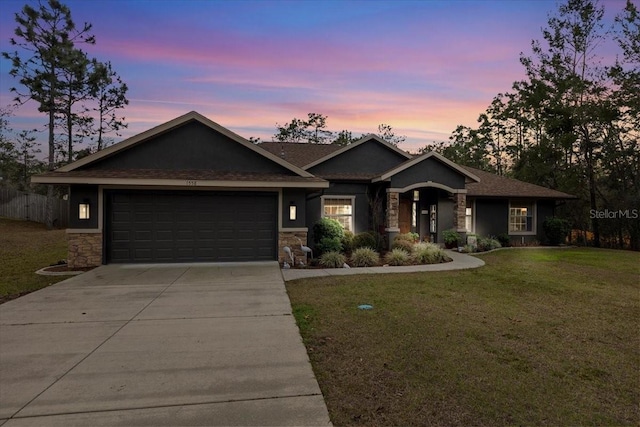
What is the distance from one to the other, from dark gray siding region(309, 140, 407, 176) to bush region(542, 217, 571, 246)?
859cm

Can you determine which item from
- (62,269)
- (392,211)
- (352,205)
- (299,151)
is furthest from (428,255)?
(62,269)

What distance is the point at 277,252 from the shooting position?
11766 mm

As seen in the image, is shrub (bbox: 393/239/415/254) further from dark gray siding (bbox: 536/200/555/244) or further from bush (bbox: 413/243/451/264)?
dark gray siding (bbox: 536/200/555/244)

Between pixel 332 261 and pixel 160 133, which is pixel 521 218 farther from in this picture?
pixel 160 133

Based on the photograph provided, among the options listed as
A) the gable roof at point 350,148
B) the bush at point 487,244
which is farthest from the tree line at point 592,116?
the gable roof at point 350,148

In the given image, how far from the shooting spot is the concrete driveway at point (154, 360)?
3082 mm

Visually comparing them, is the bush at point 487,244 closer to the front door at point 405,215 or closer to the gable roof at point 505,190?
the gable roof at point 505,190

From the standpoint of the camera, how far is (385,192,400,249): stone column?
14609mm

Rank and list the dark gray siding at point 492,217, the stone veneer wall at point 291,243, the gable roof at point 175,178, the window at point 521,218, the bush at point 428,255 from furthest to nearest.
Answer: the window at point 521,218 < the dark gray siding at point 492,217 < the bush at point 428,255 < the stone veneer wall at point 291,243 < the gable roof at point 175,178

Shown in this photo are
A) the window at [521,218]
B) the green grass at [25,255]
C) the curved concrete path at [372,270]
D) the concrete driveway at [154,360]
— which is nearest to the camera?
the concrete driveway at [154,360]

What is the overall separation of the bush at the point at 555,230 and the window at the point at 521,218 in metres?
0.68

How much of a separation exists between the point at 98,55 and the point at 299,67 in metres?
19.2

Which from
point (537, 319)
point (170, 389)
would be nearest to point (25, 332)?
point (170, 389)

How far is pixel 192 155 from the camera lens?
11.8 m
